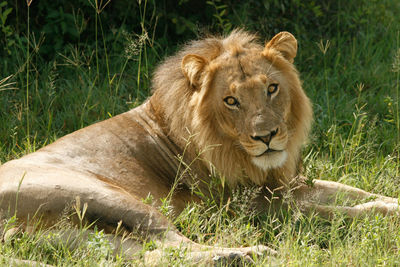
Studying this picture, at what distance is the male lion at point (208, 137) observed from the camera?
4.26 metres

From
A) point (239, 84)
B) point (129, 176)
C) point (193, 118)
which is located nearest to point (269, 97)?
point (239, 84)

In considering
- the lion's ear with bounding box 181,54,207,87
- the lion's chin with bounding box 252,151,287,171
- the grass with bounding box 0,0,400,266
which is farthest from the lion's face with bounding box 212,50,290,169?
the grass with bounding box 0,0,400,266

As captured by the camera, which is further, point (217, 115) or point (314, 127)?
point (314, 127)

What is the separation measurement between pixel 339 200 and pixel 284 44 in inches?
44.0

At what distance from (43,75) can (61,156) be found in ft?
A: 7.98

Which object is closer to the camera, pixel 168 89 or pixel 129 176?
pixel 129 176

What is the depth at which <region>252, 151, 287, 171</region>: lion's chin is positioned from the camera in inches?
169

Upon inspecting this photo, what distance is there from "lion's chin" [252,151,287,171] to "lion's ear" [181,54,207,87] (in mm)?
671

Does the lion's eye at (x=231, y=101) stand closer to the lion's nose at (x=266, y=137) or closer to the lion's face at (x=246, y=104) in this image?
the lion's face at (x=246, y=104)

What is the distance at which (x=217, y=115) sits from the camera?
14.6 feet

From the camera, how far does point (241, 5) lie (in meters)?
6.90

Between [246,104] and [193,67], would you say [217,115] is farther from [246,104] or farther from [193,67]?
[193,67]

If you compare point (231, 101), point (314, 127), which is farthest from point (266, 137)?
point (314, 127)

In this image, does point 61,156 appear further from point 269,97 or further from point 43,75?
point 43,75
